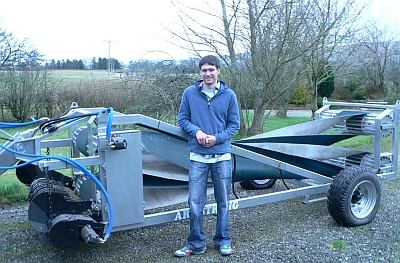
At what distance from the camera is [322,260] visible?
4.75 m

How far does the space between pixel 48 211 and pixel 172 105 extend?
678 centimetres

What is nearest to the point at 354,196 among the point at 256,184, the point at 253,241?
the point at 253,241

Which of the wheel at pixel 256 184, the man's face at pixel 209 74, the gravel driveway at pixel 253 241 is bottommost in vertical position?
the gravel driveway at pixel 253 241

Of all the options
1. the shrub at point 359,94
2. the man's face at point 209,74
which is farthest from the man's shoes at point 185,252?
the shrub at point 359,94

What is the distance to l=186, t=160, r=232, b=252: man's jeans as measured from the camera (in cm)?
469

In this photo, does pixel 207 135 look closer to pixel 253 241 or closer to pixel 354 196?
pixel 253 241

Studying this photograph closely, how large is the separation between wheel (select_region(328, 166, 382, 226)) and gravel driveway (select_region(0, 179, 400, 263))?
0.42 feet

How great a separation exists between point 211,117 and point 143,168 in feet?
2.88

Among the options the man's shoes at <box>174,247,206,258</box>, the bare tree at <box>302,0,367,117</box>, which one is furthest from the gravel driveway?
the bare tree at <box>302,0,367,117</box>

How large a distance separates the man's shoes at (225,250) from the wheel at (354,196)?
1455 millimetres

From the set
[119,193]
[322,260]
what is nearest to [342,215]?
[322,260]

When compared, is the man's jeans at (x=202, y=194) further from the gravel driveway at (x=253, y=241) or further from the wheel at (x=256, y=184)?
the wheel at (x=256, y=184)

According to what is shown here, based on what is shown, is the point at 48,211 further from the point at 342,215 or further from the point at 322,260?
the point at 342,215

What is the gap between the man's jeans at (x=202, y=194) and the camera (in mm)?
4691
